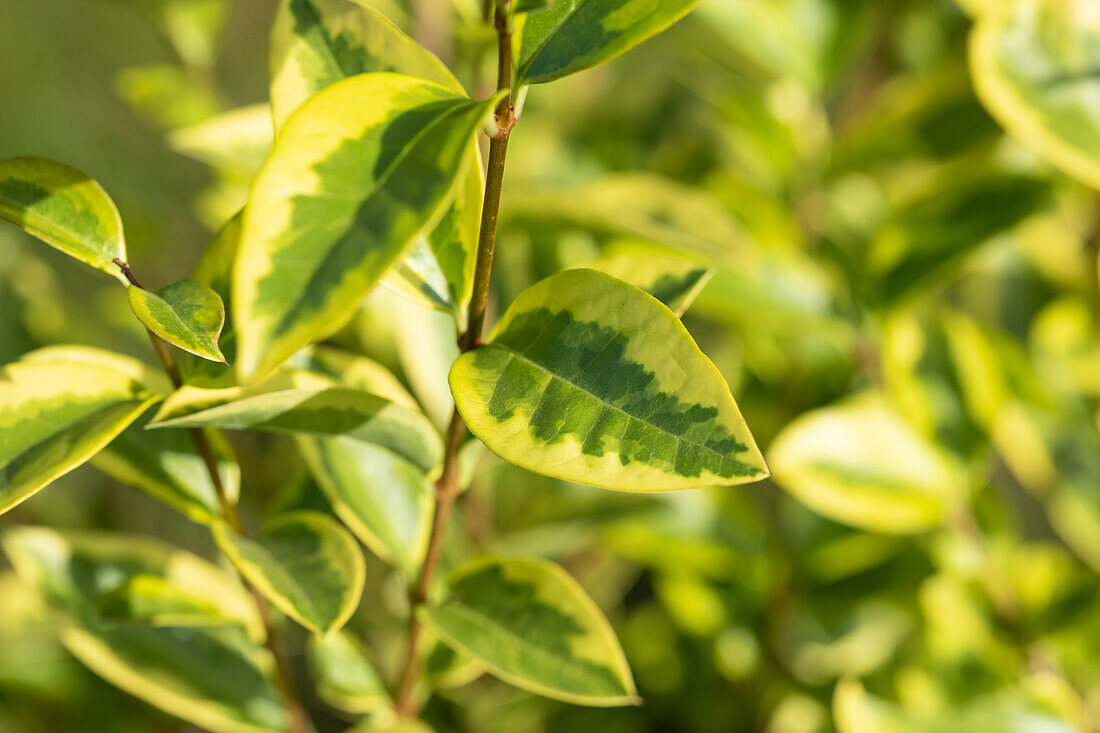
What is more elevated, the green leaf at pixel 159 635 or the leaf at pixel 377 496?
the leaf at pixel 377 496

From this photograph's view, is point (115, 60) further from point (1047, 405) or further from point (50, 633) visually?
point (1047, 405)

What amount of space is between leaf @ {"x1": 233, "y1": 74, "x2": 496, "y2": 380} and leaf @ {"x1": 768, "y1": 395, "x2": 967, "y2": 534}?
0.92 feet

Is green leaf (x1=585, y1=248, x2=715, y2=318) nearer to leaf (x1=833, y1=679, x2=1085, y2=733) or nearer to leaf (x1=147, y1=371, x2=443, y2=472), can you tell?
leaf (x1=147, y1=371, x2=443, y2=472)

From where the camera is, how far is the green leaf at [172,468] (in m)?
0.32

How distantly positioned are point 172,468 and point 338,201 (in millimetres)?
183

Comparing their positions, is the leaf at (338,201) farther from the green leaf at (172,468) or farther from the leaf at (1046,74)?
the leaf at (1046,74)

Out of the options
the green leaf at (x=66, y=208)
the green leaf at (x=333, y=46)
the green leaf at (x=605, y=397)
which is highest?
the green leaf at (x=333, y=46)

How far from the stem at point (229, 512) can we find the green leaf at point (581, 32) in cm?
12

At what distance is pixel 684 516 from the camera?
532mm

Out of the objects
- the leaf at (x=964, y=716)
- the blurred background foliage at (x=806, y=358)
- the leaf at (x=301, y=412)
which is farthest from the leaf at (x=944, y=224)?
the leaf at (x=301, y=412)

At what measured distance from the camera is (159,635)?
406mm

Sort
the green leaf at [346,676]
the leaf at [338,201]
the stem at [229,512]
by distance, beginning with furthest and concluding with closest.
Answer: the green leaf at [346,676]
the stem at [229,512]
the leaf at [338,201]

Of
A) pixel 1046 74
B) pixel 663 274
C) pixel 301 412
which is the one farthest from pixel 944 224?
pixel 301 412

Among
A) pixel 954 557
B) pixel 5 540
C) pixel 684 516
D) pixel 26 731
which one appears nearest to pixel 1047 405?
pixel 954 557
